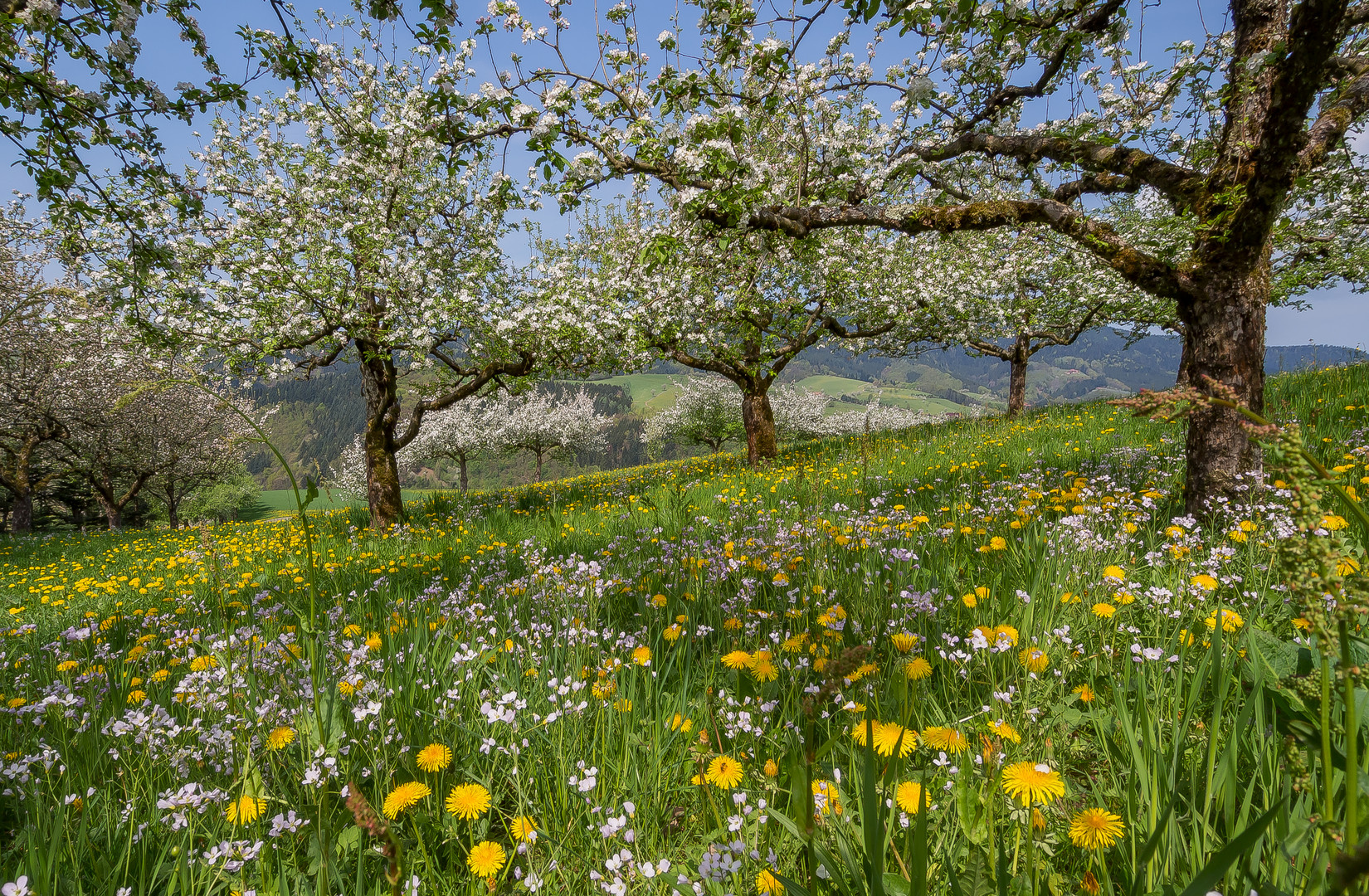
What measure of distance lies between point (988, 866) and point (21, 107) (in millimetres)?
7905

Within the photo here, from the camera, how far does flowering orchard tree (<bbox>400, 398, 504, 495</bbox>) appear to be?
45.9 metres

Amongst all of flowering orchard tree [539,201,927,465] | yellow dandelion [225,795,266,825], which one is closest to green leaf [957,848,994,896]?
yellow dandelion [225,795,266,825]

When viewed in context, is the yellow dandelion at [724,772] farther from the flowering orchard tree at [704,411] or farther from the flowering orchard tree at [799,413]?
the flowering orchard tree at [799,413]

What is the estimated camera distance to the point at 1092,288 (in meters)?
17.4

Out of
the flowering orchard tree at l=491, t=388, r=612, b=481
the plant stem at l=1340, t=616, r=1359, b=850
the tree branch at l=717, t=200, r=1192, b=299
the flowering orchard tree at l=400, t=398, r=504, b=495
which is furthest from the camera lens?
the flowering orchard tree at l=491, t=388, r=612, b=481

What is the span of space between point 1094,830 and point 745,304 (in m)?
11.2

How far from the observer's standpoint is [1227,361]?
4.63 metres

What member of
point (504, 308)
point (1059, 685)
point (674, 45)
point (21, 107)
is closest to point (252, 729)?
point (1059, 685)

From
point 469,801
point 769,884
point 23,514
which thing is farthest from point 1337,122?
point 23,514

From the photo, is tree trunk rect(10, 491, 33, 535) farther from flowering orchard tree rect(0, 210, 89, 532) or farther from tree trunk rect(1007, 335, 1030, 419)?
tree trunk rect(1007, 335, 1030, 419)

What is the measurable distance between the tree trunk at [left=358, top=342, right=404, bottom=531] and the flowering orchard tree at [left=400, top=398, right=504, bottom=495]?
3518 cm

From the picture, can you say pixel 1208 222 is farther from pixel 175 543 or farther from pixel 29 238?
pixel 175 543

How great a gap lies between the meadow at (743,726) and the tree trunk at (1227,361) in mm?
296

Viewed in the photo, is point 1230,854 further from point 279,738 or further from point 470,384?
point 470,384
